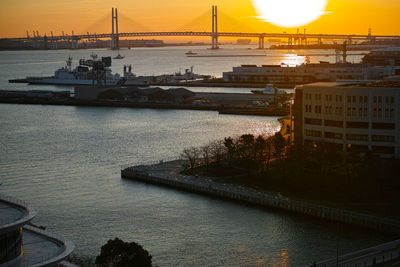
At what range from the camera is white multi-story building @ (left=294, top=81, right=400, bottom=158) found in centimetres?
812

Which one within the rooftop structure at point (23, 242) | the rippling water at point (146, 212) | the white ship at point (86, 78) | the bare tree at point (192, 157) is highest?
the white ship at point (86, 78)

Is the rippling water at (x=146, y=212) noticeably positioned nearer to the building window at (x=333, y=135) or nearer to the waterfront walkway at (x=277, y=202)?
the waterfront walkway at (x=277, y=202)

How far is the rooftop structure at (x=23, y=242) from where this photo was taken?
3670mm

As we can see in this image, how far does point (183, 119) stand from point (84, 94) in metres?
5.10

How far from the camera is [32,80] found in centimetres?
2523

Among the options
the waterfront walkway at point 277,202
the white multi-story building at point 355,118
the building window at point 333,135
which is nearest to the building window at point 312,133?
the white multi-story building at point 355,118

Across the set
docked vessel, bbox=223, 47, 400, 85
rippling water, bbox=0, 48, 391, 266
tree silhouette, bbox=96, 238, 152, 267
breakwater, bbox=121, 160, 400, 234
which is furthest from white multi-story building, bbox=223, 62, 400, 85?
tree silhouette, bbox=96, 238, 152, 267

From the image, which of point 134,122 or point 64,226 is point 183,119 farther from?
point 64,226

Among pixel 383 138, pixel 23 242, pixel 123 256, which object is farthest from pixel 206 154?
pixel 23 242

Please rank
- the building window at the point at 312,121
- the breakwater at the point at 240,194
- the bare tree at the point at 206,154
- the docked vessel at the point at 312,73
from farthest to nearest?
the docked vessel at the point at 312,73
the building window at the point at 312,121
the bare tree at the point at 206,154
the breakwater at the point at 240,194

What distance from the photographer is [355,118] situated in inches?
326

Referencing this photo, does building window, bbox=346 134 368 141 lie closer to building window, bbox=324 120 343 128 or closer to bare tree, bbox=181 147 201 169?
building window, bbox=324 120 343 128

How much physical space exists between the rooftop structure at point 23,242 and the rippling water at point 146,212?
60.2 inches

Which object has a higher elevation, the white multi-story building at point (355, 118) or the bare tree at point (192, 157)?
the white multi-story building at point (355, 118)
